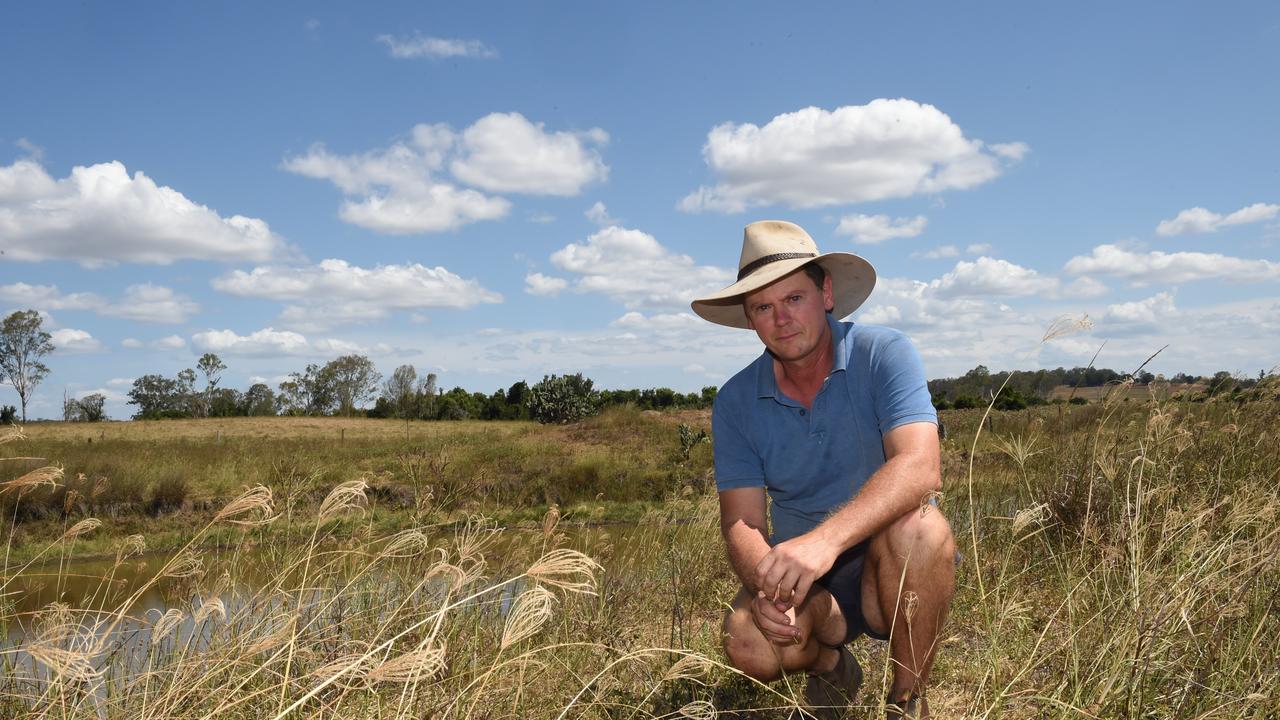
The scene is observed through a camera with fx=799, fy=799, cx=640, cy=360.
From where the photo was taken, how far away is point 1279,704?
6.44 ft

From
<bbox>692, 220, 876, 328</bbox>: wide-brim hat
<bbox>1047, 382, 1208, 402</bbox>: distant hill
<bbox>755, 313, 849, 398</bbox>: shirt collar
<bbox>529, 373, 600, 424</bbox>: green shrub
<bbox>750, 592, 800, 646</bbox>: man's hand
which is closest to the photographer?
<bbox>750, 592, 800, 646</bbox>: man's hand

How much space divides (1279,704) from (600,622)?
93.8 inches

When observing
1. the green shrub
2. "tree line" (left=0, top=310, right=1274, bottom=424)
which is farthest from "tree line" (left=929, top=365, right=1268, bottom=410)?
the green shrub

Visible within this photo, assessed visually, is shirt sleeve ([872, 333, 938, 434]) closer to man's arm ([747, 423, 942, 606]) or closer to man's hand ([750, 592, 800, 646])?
man's arm ([747, 423, 942, 606])

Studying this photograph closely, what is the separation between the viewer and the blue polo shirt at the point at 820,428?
2.59 meters

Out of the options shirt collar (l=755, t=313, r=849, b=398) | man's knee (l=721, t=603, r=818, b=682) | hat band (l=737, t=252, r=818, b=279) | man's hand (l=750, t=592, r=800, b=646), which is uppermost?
hat band (l=737, t=252, r=818, b=279)

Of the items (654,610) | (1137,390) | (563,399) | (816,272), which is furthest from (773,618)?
(563,399)

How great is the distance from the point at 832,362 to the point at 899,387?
0.95ft

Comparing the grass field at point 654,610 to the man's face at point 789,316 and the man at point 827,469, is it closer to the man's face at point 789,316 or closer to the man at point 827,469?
the man at point 827,469

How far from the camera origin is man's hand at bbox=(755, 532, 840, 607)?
6.66 ft

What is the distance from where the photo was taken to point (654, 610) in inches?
189

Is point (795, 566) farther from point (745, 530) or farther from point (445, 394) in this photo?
point (445, 394)

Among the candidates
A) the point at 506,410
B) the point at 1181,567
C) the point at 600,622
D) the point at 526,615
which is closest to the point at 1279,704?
the point at 1181,567

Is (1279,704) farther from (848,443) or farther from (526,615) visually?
(526,615)
